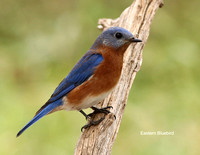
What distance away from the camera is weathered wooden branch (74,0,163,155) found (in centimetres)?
360

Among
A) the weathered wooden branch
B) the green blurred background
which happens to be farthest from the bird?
the green blurred background

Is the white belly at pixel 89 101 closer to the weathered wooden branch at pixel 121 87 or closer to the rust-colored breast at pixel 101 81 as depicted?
the rust-colored breast at pixel 101 81

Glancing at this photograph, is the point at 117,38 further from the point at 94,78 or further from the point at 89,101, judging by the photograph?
the point at 89,101

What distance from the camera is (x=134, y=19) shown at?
475 centimetres

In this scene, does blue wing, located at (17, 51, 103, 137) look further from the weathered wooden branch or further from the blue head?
the weathered wooden branch

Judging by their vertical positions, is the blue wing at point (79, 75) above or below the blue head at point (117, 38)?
below

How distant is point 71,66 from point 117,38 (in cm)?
259

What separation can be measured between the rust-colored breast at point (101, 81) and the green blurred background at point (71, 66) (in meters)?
1.55

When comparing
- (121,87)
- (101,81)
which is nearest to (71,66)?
(121,87)

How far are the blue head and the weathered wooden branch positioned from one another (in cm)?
41

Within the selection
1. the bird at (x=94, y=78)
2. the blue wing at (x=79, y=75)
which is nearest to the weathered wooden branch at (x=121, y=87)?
the bird at (x=94, y=78)

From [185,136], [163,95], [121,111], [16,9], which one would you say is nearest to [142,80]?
[163,95]

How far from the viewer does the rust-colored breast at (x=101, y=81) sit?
3.88 m

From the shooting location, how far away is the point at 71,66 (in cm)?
655
